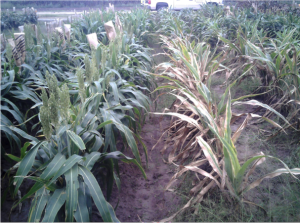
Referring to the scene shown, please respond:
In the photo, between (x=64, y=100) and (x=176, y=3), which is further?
(x=176, y=3)

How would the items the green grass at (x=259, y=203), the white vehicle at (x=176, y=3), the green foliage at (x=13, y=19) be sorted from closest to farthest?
the green grass at (x=259, y=203) < the green foliage at (x=13, y=19) < the white vehicle at (x=176, y=3)

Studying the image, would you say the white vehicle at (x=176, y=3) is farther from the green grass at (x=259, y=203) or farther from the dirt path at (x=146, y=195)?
the green grass at (x=259, y=203)

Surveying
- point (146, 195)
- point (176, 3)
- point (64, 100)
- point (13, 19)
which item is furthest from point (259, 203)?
point (176, 3)

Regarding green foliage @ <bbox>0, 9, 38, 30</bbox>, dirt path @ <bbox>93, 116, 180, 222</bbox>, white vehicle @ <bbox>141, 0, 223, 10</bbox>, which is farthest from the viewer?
white vehicle @ <bbox>141, 0, 223, 10</bbox>

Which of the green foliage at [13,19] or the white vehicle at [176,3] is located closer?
the green foliage at [13,19]

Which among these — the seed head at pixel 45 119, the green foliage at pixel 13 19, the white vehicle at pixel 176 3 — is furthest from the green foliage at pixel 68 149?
the white vehicle at pixel 176 3

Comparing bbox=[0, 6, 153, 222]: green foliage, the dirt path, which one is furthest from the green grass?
bbox=[0, 6, 153, 222]: green foliage

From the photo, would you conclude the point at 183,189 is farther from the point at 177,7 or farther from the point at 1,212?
the point at 177,7

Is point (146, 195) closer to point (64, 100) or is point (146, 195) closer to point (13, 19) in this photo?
point (64, 100)

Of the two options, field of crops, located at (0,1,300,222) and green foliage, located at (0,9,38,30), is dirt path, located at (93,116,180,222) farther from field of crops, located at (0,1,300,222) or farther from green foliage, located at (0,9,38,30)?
green foliage, located at (0,9,38,30)

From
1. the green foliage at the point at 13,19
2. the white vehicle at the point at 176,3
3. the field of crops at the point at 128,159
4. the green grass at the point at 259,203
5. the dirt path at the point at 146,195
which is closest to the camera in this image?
the field of crops at the point at 128,159

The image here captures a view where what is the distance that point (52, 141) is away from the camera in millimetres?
1627

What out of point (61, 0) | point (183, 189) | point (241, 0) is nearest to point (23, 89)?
point (183, 189)

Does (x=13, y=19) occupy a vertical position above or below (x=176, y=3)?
below
